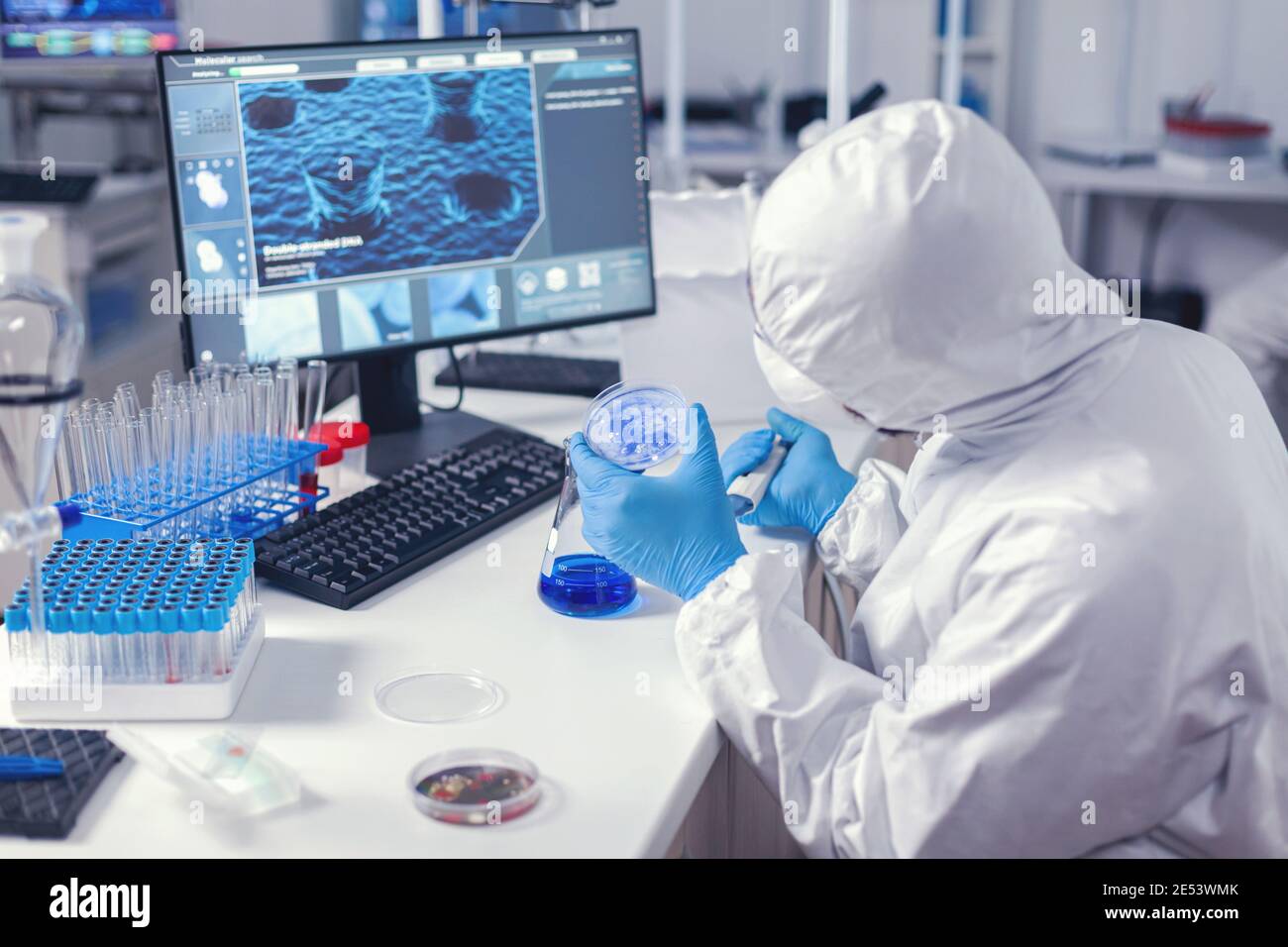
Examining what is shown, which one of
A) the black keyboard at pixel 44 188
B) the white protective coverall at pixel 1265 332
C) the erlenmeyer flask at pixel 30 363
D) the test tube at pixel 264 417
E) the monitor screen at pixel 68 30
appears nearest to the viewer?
the erlenmeyer flask at pixel 30 363

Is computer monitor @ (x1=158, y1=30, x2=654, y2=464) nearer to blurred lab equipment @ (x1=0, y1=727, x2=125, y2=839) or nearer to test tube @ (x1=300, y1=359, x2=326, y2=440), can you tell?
test tube @ (x1=300, y1=359, x2=326, y2=440)

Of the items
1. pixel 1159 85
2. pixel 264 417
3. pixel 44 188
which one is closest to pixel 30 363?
pixel 264 417

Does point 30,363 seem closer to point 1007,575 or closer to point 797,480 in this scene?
point 1007,575

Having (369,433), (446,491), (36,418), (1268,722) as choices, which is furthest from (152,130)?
(1268,722)

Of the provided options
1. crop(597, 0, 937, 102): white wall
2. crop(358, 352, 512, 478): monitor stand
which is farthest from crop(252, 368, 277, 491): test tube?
crop(597, 0, 937, 102): white wall

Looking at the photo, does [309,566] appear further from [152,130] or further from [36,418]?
[152,130]

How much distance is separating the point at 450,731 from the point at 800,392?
419 mm

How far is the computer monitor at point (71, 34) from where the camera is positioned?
3482 millimetres

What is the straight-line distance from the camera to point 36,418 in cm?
80

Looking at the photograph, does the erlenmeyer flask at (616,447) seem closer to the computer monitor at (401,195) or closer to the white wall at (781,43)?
the computer monitor at (401,195)

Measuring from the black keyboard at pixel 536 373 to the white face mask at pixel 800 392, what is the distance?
0.63 meters

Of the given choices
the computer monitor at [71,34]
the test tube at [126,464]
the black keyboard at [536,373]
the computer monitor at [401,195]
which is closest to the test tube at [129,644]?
the test tube at [126,464]
